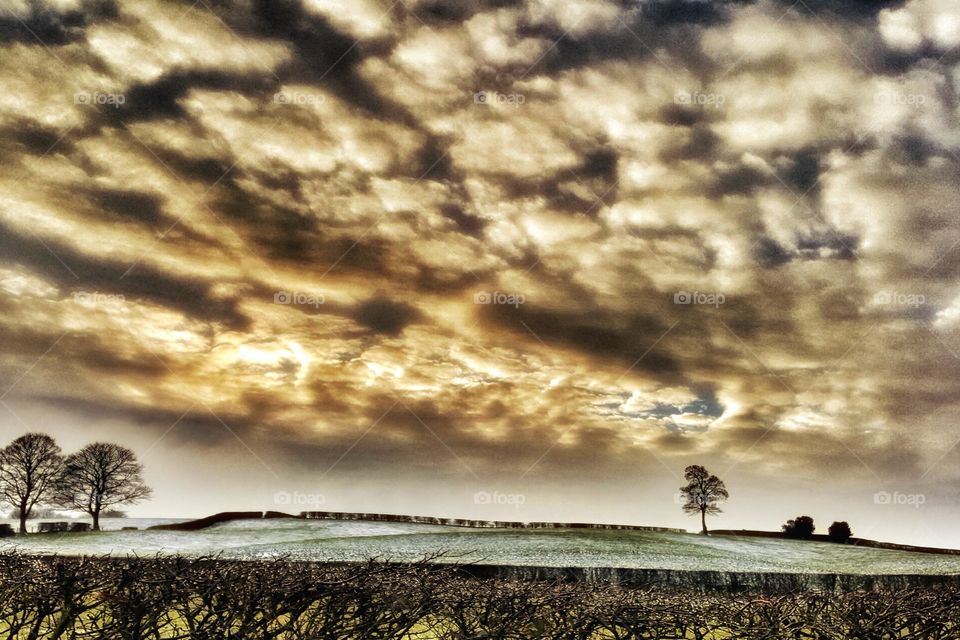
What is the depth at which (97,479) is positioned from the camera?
82.4 metres

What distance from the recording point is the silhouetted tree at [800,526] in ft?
328

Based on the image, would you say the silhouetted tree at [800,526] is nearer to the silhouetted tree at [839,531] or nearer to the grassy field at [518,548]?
the silhouetted tree at [839,531]

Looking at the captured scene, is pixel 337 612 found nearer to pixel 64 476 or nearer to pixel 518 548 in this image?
pixel 518 548

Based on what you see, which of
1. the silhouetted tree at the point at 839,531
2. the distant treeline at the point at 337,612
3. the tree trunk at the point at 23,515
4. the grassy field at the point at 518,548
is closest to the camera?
the distant treeline at the point at 337,612

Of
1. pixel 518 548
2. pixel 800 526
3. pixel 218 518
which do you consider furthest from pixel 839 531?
pixel 218 518

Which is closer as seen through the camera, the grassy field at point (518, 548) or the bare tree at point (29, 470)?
the grassy field at point (518, 548)

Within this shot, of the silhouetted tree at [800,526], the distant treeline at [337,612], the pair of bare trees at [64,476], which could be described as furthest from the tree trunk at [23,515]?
the silhouetted tree at [800,526]

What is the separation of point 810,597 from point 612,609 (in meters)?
5.25

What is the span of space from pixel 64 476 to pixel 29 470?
4260 millimetres

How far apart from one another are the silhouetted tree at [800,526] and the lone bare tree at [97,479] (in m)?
89.5

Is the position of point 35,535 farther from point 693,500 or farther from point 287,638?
point 693,500

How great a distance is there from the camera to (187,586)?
7215 mm

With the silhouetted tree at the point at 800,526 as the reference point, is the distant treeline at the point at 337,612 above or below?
above

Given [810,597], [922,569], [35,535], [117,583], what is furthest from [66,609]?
[35,535]
